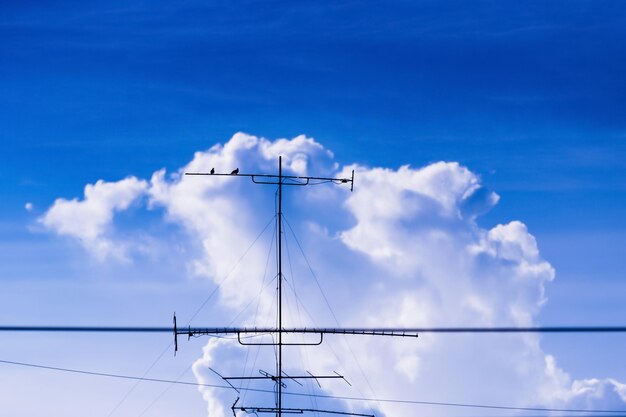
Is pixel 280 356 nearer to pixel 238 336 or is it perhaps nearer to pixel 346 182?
pixel 238 336

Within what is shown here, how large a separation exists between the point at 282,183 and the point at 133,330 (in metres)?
26.7

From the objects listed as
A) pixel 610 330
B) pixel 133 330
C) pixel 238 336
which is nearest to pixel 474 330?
pixel 610 330

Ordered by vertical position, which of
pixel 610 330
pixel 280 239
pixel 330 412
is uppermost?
pixel 280 239

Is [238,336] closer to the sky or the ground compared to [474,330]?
closer to the sky

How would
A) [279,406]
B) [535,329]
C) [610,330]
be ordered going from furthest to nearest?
[279,406] < [535,329] < [610,330]

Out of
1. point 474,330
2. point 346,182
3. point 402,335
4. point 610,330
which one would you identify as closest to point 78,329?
point 474,330

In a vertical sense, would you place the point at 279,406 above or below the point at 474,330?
above

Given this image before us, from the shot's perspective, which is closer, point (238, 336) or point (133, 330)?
point (133, 330)

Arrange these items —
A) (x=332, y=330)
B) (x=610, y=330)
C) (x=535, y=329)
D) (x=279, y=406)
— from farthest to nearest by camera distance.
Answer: (x=279, y=406), (x=332, y=330), (x=535, y=329), (x=610, y=330)

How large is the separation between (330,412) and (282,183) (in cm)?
1436

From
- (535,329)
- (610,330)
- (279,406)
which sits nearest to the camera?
(610,330)

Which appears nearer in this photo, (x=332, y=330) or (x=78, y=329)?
(x=78, y=329)

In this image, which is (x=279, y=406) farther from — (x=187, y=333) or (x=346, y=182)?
(x=346, y=182)

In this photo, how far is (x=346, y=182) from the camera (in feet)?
230
